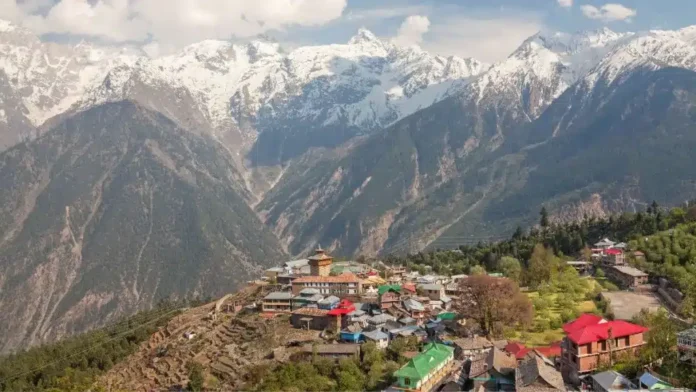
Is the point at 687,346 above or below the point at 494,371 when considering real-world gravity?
above

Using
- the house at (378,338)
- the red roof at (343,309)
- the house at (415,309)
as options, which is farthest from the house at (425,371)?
the house at (415,309)

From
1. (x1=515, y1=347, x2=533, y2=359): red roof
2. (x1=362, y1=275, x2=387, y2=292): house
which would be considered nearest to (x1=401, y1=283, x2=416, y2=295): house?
(x1=362, y1=275, x2=387, y2=292): house

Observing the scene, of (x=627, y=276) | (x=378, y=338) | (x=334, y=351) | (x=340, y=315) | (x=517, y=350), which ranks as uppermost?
(x=627, y=276)

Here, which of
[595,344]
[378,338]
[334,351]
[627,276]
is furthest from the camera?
[627,276]

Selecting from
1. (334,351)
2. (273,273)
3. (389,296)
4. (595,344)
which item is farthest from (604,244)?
(595,344)

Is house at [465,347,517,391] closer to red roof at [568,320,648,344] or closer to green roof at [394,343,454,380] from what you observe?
green roof at [394,343,454,380]

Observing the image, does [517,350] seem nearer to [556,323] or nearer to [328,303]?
[556,323]
